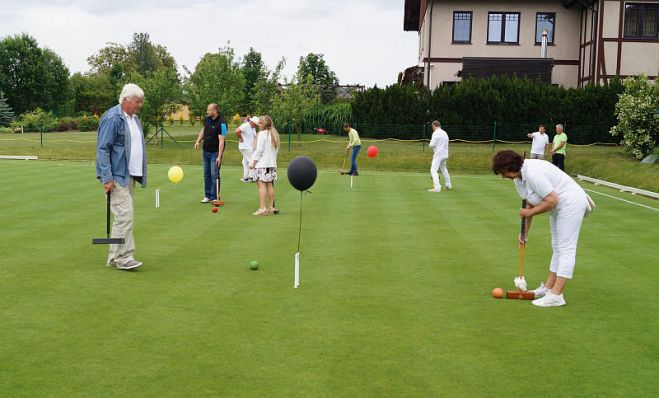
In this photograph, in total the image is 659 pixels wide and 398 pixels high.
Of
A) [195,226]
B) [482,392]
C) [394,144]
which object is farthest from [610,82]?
[482,392]

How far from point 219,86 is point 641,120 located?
69.2 feet

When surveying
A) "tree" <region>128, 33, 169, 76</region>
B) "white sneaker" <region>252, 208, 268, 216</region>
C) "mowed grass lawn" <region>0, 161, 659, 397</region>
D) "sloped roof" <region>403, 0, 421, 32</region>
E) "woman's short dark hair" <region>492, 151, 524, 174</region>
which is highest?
"tree" <region>128, 33, 169, 76</region>

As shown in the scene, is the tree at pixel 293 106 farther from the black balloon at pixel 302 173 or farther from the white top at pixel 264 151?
the black balloon at pixel 302 173

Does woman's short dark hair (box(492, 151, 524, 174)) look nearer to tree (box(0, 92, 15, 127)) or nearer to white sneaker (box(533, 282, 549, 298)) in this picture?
white sneaker (box(533, 282, 549, 298))

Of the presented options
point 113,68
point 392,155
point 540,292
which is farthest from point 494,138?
point 113,68

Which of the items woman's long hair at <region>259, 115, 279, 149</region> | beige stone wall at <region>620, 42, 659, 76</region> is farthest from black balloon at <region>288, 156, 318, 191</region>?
Result: beige stone wall at <region>620, 42, 659, 76</region>

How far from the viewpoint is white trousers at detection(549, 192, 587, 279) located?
6605 mm

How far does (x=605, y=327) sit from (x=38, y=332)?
5.06 metres

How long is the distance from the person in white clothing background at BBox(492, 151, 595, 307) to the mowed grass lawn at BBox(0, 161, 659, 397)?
456 mm

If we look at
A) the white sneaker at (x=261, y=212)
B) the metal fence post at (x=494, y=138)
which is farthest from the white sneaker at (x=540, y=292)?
the metal fence post at (x=494, y=138)

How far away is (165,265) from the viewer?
8531 millimetres

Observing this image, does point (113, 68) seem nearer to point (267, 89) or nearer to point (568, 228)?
point (267, 89)

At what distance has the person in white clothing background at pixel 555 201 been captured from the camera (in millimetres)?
6469

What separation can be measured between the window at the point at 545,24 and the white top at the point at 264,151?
2969 centimetres
